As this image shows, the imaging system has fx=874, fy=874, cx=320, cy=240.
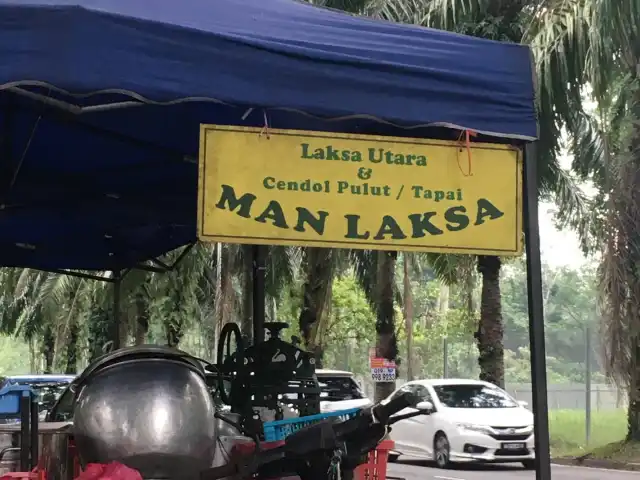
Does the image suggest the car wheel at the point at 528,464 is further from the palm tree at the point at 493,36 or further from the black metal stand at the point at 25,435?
the black metal stand at the point at 25,435

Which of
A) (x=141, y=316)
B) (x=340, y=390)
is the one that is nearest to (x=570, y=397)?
(x=141, y=316)

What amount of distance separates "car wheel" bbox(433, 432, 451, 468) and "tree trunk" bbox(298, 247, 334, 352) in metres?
3.47

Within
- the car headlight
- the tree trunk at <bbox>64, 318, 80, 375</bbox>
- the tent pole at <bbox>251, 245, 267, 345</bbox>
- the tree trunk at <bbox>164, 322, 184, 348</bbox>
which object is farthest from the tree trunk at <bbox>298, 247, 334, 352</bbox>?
the tree trunk at <bbox>64, 318, 80, 375</bbox>

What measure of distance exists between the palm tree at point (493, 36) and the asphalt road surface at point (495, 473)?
6.54 ft

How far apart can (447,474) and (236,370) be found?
9.89 m

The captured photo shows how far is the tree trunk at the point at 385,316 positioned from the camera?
1719cm

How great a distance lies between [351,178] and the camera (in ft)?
12.2

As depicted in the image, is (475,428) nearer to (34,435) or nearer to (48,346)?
(34,435)

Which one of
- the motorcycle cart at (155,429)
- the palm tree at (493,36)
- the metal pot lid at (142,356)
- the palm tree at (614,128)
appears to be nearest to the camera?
the motorcycle cart at (155,429)

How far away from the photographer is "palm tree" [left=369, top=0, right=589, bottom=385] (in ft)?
42.0

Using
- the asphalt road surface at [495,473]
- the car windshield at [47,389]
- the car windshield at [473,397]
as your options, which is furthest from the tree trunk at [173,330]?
the car windshield at [47,389]

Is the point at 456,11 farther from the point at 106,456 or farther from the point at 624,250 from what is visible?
the point at 106,456

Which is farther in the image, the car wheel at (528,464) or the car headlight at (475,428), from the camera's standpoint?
the car wheel at (528,464)

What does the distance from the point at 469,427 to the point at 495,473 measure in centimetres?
87
